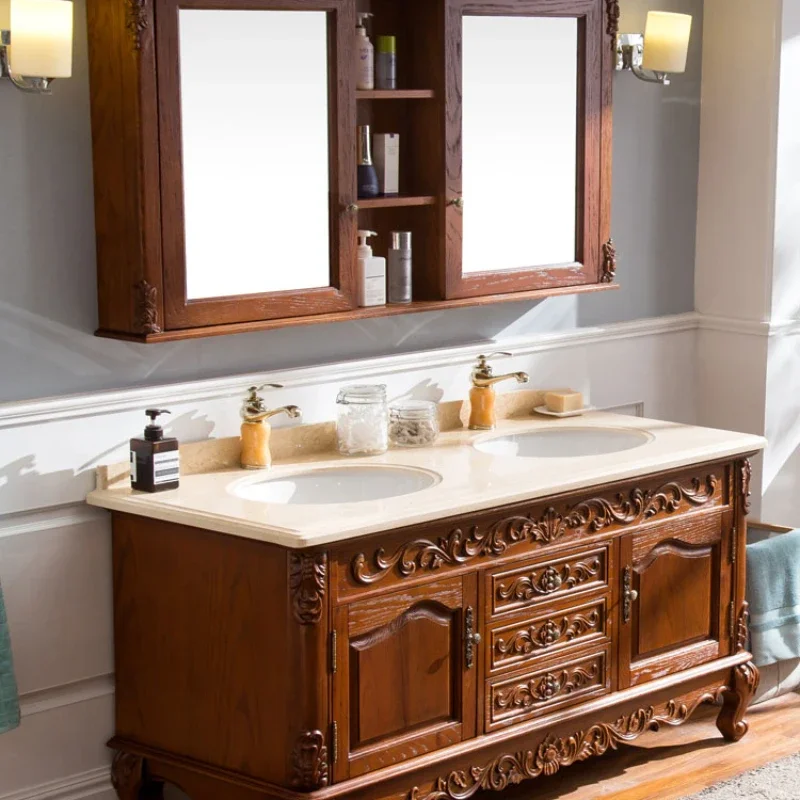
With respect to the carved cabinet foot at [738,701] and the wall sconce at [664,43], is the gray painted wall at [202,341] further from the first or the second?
the carved cabinet foot at [738,701]

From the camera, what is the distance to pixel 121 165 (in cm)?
290

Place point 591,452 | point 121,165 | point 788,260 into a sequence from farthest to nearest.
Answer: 1. point 788,260
2. point 591,452
3. point 121,165

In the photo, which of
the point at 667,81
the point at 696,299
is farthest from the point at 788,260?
the point at 667,81

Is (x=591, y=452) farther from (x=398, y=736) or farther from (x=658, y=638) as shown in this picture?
(x=398, y=736)

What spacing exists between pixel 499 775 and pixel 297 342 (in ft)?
3.35

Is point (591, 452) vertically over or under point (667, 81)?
under

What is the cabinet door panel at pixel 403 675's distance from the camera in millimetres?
2871

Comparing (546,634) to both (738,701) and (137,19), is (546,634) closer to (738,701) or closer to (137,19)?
(738,701)

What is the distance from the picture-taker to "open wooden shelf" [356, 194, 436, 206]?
3.22 m

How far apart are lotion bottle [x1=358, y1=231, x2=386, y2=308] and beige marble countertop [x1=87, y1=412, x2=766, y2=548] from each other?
342mm

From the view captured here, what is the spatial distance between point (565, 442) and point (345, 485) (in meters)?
0.65

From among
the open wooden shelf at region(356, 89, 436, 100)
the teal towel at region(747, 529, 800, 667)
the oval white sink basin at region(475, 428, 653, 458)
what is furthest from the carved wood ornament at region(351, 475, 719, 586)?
the open wooden shelf at region(356, 89, 436, 100)

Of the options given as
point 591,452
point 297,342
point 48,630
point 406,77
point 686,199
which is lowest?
point 48,630

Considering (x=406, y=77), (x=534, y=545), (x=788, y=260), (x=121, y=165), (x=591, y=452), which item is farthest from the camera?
(x=788, y=260)
